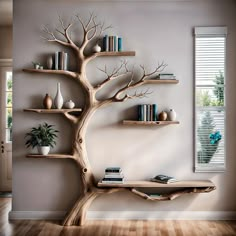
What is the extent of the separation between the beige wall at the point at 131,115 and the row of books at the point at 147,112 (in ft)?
0.56

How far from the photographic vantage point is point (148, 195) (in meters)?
5.11

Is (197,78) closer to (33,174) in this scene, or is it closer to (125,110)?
(125,110)

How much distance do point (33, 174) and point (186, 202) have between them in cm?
207

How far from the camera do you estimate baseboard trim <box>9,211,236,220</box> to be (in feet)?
17.0

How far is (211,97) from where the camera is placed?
524 centimetres

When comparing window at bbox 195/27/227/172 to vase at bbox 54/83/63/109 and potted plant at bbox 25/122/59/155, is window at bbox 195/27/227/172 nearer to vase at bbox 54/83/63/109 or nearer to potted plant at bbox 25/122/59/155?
vase at bbox 54/83/63/109

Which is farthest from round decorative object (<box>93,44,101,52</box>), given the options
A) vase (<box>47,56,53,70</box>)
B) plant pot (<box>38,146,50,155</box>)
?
plant pot (<box>38,146,50,155</box>)

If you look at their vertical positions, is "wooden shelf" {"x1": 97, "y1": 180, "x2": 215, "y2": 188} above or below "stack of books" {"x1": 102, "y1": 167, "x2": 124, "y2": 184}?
below

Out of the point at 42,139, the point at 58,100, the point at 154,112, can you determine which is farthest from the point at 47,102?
the point at 154,112

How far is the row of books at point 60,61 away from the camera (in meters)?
5.14

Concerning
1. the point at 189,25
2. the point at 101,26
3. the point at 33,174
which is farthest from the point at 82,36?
the point at 33,174

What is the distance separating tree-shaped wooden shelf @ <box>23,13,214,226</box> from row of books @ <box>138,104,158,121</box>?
0.56 ft

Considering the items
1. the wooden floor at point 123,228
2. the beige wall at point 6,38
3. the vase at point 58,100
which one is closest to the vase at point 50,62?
the vase at point 58,100

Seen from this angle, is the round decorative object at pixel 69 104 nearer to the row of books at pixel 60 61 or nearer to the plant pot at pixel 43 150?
the row of books at pixel 60 61
